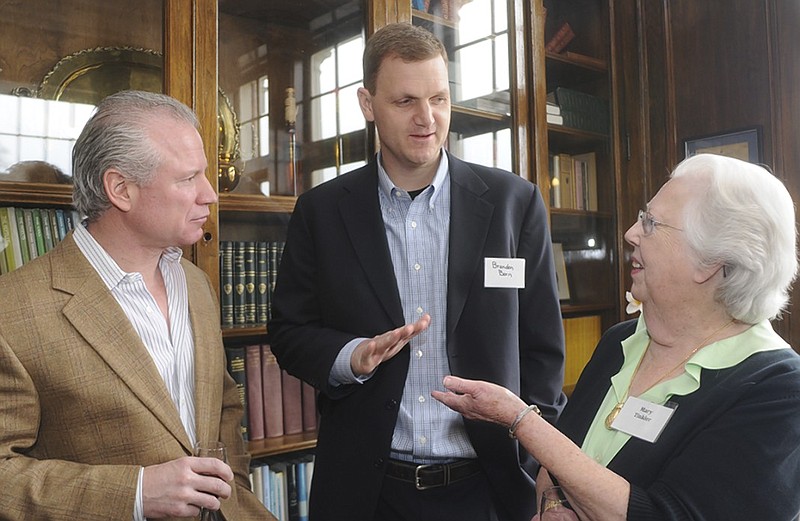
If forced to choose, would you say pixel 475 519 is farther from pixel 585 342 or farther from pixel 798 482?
pixel 585 342

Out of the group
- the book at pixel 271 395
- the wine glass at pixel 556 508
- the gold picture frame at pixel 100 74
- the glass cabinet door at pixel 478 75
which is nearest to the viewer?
the wine glass at pixel 556 508

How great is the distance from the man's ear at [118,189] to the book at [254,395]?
93 cm

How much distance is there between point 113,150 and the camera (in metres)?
1.49

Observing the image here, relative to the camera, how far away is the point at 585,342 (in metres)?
3.30

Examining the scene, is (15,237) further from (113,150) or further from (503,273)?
(503,273)

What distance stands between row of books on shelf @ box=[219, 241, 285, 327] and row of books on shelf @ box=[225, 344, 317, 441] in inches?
4.7

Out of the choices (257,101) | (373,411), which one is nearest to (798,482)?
(373,411)

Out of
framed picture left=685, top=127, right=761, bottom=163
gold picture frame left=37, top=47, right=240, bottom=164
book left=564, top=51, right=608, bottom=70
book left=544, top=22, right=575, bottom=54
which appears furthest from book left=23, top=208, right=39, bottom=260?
framed picture left=685, top=127, right=761, bottom=163

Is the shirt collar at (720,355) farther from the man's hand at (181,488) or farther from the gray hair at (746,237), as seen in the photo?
the man's hand at (181,488)

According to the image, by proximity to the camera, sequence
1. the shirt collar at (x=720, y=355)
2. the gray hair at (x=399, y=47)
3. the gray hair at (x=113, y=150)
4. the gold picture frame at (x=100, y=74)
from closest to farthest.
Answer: the shirt collar at (x=720, y=355) → the gray hair at (x=113, y=150) → the gray hair at (x=399, y=47) → the gold picture frame at (x=100, y=74)

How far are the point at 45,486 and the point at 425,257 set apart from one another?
40.1 inches

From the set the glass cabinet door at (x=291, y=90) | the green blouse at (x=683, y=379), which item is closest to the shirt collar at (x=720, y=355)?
the green blouse at (x=683, y=379)

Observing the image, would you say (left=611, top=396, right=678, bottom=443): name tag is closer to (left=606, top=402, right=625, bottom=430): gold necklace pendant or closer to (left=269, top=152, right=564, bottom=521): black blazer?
(left=606, top=402, right=625, bottom=430): gold necklace pendant

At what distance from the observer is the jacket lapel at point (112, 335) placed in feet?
4.59
